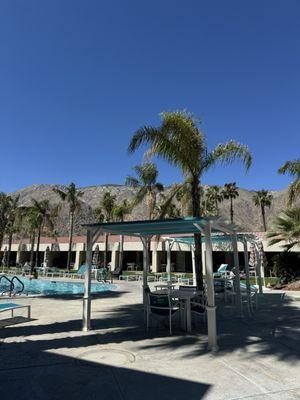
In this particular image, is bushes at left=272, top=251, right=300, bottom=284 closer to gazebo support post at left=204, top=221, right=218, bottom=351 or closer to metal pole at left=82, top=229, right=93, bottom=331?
gazebo support post at left=204, top=221, right=218, bottom=351

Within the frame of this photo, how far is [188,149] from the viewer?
11.4 meters

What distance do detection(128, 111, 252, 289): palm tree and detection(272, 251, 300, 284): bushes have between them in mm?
10031

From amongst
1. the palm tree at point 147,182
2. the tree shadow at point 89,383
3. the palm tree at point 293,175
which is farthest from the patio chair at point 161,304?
the palm tree at point 147,182

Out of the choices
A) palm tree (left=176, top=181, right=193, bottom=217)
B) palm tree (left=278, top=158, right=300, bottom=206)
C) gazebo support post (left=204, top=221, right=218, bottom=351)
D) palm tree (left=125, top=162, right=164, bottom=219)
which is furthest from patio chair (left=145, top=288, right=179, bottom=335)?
palm tree (left=125, top=162, right=164, bottom=219)

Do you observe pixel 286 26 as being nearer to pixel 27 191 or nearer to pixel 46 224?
pixel 46 224

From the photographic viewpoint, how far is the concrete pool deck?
15.0 ft

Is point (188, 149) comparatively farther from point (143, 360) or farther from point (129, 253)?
point (129, 253)

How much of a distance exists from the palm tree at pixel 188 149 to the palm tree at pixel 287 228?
25.3 ft

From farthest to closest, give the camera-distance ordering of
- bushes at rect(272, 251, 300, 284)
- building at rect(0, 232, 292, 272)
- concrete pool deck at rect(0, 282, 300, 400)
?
building at rect(0, 232, 292, 272), bushes at rect(272, 251, 300, 284), concrete pool deck at rect(0, 282, 300, 400)

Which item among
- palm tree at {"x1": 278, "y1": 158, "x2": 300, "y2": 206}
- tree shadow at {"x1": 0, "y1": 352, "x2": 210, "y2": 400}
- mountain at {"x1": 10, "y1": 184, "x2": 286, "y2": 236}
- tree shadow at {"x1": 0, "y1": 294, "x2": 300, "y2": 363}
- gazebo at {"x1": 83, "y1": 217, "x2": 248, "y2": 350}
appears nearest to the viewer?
tree shadow at {"x1": 0, "y1": 352, "x2": 210, "y2": 400}

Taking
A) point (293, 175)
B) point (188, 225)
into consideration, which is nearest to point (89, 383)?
point (188, 225)

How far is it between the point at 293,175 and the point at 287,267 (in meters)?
5.80

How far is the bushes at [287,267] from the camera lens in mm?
19292

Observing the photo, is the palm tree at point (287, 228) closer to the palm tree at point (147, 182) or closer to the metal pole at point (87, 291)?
the palm tree at point (147, 182)
